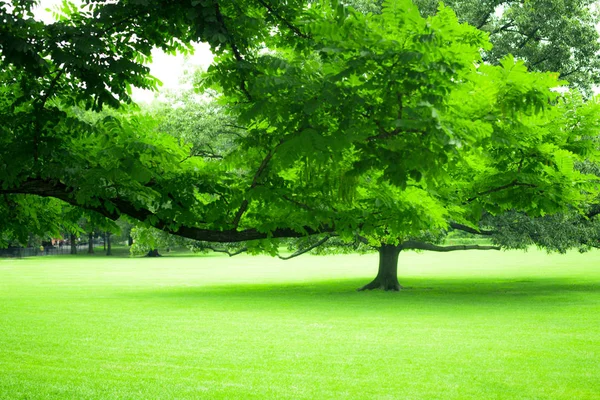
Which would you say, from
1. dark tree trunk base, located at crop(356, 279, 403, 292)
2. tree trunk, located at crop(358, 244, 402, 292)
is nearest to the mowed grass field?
dark tree trunk base, located at crop(356, 279, 403, 292)

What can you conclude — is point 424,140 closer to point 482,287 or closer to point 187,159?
point 187,159

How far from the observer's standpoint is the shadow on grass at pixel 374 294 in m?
30.7

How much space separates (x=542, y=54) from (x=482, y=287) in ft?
48.2

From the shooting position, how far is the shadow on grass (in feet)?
101

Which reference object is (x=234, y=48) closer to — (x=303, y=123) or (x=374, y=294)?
(x=303, y=123)

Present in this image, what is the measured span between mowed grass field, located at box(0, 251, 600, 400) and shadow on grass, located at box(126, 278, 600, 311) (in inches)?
5.2

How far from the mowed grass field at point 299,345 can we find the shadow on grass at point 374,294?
13 centimetres

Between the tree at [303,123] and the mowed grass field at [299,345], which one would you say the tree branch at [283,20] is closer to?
the tree at [303,123]

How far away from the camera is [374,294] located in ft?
114

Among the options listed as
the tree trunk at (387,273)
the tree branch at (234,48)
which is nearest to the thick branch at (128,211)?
the tree branch at (234,48)

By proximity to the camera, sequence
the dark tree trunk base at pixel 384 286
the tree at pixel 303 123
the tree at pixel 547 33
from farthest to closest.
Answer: the dark tree trunk base at pixel 384 286 < the tree at pixel 547 33 < the tree at pixel 303 123

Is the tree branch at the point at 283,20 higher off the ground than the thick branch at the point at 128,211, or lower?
higher

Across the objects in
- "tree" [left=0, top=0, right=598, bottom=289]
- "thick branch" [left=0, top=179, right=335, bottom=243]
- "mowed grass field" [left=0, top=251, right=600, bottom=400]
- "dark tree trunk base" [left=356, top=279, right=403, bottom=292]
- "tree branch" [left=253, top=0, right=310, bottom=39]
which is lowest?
"mowed grass field" [left=0, top=251, right=600, bottom=400]

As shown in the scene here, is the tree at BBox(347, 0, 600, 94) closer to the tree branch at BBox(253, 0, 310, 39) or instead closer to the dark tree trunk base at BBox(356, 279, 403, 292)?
the dark tree trunk base at BBox(356, 279, 403, 292)
